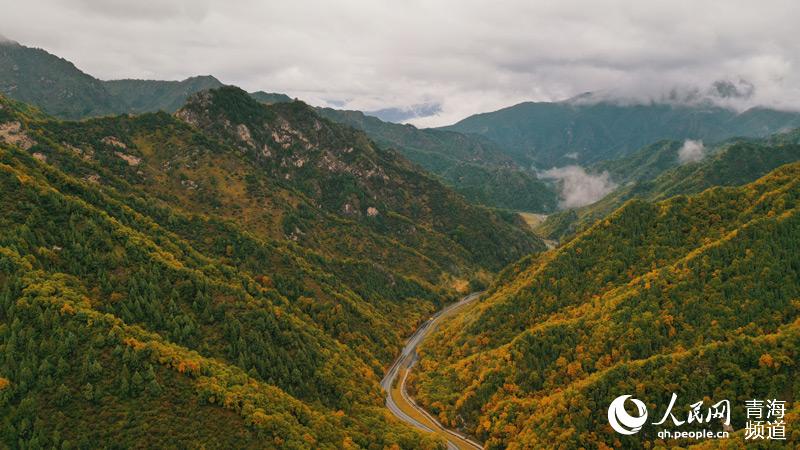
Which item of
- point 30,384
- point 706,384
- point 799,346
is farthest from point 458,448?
point 30,384

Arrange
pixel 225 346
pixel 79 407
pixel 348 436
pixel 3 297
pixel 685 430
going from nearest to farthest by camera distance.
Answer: pixel 79 407 < pixel 3 297 < pixel 685 430 < pixel 348 436 < pixel 225 346

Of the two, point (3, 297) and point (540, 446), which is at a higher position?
point (3, 297)

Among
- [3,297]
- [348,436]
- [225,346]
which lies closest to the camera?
[3,297]

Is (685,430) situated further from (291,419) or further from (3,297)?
(3,297)

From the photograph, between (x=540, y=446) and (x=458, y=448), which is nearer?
(x=540, y=446)

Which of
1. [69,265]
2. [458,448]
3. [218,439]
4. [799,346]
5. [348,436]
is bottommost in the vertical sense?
[458,448]

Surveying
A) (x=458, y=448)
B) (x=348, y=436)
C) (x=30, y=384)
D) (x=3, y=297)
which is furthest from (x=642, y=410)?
(x=3, y=297)

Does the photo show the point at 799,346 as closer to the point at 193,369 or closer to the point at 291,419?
the point at 291,419
